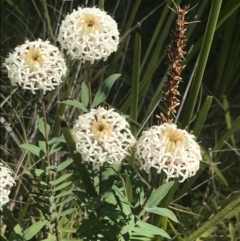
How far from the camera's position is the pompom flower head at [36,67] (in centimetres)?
89

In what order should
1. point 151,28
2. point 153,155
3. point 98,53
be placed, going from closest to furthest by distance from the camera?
point 153,155 → point 98,53 → point 151,28

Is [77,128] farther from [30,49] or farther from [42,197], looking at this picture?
[42,197]

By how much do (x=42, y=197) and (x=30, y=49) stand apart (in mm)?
332

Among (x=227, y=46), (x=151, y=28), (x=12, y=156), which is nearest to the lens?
(x=12, y=156)

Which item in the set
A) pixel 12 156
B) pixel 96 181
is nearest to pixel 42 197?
pixel 96 181

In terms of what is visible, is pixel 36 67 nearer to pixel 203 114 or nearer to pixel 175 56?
pixel 175 56

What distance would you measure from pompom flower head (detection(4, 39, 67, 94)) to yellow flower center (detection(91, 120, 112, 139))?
135 millimetres

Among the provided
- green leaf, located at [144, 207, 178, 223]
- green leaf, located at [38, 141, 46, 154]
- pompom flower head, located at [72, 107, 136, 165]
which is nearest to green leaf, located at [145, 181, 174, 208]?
green leaf, located at [144, 207, 178, 223]

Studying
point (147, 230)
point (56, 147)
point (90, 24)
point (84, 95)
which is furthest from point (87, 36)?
point (147, 230)

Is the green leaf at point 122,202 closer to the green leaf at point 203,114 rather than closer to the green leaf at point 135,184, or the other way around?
the green leaf at point 135,184

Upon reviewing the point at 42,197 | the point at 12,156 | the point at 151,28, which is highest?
the point at 151,28

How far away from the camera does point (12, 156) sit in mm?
1598

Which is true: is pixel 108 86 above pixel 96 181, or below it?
above

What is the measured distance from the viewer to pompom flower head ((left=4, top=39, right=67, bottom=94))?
889 mm
